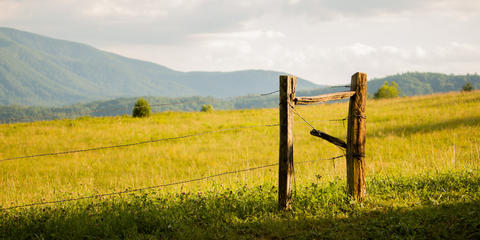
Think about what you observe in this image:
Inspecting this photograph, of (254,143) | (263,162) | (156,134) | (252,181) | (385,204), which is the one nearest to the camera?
(385,204)

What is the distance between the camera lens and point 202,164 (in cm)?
1496

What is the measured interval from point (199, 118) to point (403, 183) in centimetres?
2225

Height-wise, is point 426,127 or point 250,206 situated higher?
point 426,127

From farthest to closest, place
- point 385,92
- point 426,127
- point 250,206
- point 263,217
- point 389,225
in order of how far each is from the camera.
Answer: point 385,92, point 426,127, point 250,206, point 263,217, point 389,225

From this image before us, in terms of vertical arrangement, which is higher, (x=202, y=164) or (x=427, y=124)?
(x=427, y=124)

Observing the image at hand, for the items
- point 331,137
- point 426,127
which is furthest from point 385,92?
point 331,137

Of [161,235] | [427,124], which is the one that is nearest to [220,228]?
[161,235]

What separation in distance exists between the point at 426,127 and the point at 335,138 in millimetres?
15319

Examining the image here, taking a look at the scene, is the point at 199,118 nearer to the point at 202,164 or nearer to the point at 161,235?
the point at 202,164

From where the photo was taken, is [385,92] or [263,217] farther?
[385,92]

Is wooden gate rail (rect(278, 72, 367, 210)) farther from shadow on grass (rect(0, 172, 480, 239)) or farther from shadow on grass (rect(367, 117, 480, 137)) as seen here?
shadow on grass (rect(367, 117, 480, 137))

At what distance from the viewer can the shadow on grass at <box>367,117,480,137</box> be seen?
61.2 ft

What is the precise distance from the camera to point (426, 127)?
1923cm

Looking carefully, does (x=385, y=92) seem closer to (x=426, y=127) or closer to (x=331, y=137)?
(x=426, y=127)
